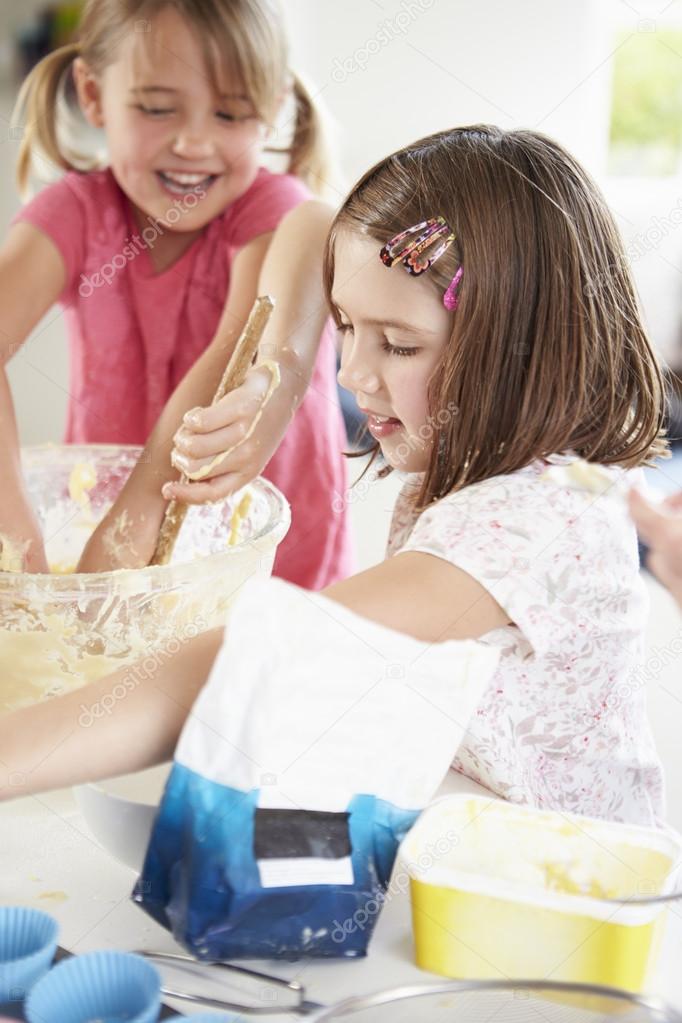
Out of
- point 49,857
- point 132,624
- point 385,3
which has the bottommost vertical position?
point 49,857

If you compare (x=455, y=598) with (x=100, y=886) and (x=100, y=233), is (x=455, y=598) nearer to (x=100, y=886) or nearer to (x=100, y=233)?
(x=100, y=886)

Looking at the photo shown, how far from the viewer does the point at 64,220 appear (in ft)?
4.44

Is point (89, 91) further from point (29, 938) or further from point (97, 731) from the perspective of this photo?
point (29, 938)

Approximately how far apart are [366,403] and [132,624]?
0.28m

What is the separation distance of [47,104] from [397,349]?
750mm

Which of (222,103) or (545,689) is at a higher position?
(222,103)

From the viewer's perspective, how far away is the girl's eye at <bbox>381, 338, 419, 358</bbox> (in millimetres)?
959

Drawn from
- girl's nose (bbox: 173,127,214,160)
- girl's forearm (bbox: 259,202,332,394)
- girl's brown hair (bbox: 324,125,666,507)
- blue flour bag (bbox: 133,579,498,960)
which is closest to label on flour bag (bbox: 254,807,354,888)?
blue flour bag (bbox: 133,579,498,960)

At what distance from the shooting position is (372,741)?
0.66 meters

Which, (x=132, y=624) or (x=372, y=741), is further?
(x=132, y=624)

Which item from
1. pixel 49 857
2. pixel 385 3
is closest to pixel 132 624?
pixel 49 857

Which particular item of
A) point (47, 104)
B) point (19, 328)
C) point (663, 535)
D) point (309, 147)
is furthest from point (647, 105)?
point (663, 535)

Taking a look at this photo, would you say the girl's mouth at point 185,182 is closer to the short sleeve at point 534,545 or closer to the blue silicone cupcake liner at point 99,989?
the short sleeve at point 534,545

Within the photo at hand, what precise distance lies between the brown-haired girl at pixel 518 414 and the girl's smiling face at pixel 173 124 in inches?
11.5
